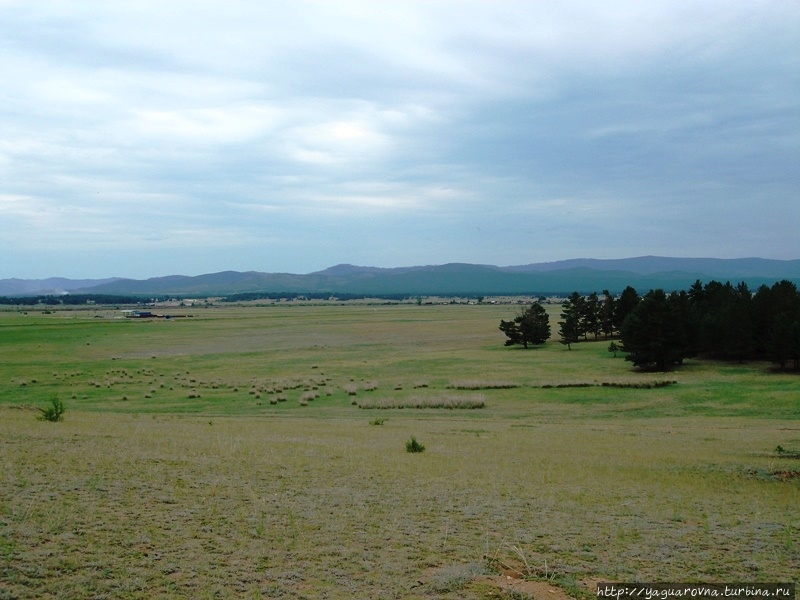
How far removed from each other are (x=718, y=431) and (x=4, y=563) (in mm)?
28024

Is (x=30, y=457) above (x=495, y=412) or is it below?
above

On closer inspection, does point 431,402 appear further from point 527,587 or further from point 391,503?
point 527,587

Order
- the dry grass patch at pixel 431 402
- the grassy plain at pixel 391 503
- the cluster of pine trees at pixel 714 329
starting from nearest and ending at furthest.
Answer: the grassy plain at pixel 391 503 → the dry grass patch at pixel 431 402 → the cluster of pine trees at pixel 714 329

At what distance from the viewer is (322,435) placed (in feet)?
81.0

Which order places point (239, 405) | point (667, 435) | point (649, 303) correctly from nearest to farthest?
point (667, 435) → point (239, 405) → point (649, 303)

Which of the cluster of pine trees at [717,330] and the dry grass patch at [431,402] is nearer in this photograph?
the dry grass patch at [431,402]

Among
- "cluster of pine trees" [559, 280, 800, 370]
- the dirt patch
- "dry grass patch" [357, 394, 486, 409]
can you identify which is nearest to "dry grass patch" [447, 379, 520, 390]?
"dry grass patch" [357, 394, 486, 409]

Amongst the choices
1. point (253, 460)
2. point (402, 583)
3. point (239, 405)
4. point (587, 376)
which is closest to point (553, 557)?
point (402, 583)

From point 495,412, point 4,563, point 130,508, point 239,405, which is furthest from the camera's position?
point 239,405

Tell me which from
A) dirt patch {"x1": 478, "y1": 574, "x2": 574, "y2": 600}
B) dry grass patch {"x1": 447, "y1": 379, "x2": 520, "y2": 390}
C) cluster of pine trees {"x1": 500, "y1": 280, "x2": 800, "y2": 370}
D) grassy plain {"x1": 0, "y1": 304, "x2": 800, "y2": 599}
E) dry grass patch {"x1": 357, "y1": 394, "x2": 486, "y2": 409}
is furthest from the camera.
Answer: cluster of pine trees {"x1": 500, "y1": 280, "x2": 800, "y2": 370}

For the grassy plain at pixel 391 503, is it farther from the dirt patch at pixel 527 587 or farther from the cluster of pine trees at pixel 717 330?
the cluster of pine trees at pixel 717 330

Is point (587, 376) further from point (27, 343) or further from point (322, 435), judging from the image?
point (27, 343)

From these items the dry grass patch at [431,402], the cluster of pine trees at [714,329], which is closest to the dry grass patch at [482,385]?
the dry grass patch at [431,402]

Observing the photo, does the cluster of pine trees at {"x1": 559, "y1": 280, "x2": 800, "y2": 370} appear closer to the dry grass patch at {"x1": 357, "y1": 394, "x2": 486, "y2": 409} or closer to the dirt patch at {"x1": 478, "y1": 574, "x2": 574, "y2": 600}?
the dry grass patch at {"x1": 357, "y1": 394, "x2": 486, "y2": 409}
